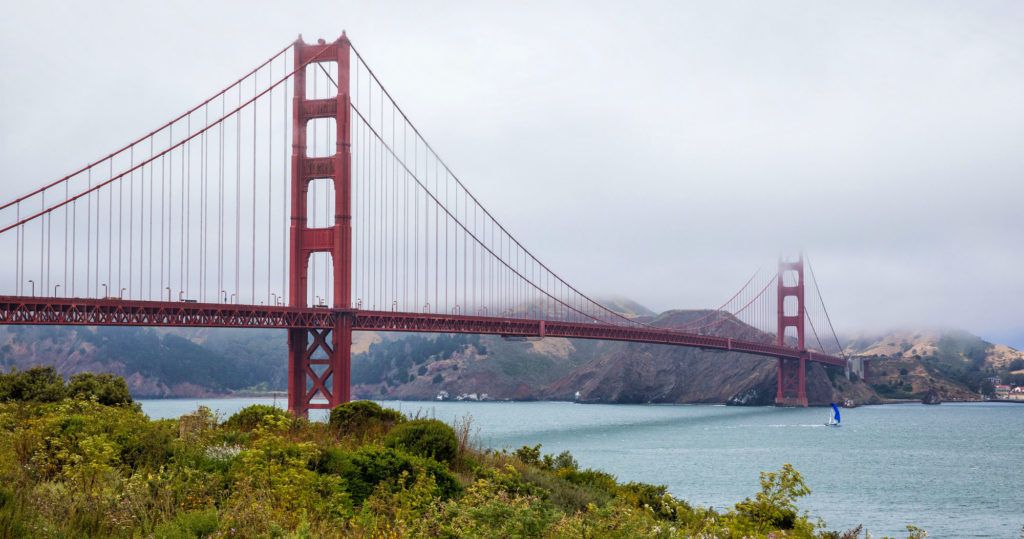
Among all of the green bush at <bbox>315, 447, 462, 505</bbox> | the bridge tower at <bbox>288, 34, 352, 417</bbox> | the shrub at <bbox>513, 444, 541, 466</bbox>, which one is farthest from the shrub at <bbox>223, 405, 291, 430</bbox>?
the bridge tower at <bbox>288, 34, 352, 417</bbox>

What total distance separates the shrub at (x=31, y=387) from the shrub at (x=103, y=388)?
41cm

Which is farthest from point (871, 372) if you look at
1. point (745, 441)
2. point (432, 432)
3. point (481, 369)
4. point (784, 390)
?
point (432, 432)

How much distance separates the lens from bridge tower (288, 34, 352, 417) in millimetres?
53562

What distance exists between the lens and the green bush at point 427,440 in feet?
57.3

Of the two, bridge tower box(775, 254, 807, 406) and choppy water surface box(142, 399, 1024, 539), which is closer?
choppy water surface box(142, 399, 1024, 539)

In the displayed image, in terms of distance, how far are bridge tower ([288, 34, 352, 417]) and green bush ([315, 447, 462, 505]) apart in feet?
124

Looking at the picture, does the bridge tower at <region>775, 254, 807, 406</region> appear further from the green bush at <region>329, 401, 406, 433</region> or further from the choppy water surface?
the green bush at <region>329, 401, 406, 433</region>

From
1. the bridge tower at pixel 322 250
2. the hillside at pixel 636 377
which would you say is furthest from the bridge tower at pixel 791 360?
the bridge tower at pixel 322 250

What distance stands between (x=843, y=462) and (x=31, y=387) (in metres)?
42.1

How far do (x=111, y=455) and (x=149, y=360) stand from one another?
189 m

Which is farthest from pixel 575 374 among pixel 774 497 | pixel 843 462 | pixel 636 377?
pixel 774 497

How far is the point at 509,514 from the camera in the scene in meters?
10.3

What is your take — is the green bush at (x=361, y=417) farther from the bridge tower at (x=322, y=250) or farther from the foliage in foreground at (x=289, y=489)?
the bridge tower at (x=322, y=250)

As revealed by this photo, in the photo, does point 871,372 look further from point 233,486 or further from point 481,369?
point 233,486
